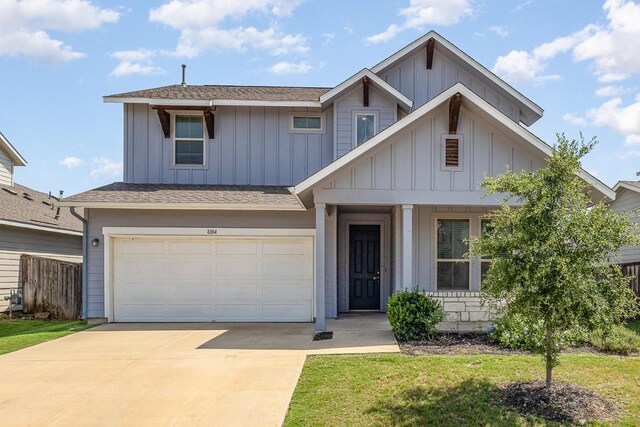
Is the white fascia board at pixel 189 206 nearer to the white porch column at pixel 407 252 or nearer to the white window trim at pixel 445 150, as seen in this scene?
the white porch column at pixel 407 252

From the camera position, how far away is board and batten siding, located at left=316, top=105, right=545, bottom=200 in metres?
9.94

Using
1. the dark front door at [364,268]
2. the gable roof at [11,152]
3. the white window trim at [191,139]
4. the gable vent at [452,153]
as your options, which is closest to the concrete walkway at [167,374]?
the dark front door at [364,268]

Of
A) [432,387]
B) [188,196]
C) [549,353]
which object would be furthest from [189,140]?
[549,353]

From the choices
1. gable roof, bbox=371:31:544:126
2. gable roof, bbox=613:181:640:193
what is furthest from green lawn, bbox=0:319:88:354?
gable roof, bbox=613:181:640:193

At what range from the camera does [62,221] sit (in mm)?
18250

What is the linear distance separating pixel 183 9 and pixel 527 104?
386 inches

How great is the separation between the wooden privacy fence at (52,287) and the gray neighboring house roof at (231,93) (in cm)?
498

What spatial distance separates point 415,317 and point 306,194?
335cm

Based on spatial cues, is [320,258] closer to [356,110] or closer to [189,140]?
[356,110]

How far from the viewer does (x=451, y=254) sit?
11719mm

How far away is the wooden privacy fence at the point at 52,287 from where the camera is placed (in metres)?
13.1

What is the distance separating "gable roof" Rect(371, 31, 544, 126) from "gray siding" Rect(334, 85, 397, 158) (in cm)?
85

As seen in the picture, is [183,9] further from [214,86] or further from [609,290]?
[609,290]

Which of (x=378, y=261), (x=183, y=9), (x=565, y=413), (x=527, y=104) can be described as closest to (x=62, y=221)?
(x=183, y=9)
